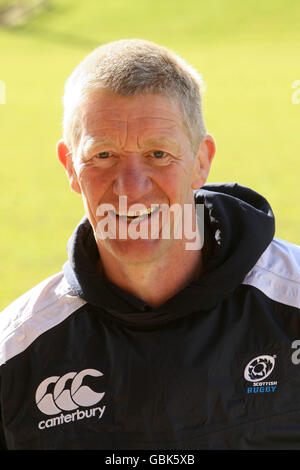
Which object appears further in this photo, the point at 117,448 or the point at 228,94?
the point at 228,94

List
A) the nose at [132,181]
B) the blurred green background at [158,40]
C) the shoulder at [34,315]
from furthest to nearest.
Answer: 1. the blurred green background at [158,40]
2. the shoulder at [34,315]
3. the nose at [132,181]

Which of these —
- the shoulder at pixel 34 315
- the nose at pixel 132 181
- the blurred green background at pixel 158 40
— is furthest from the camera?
the blurred green background at pixel 158 40

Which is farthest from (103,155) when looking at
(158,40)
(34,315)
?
(158,40)

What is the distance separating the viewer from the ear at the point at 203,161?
1672mm

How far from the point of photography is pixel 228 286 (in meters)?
1.62

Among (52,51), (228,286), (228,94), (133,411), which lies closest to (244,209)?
(228,286)

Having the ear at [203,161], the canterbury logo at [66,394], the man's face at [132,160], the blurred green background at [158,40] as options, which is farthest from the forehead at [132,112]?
the blurred green background at [158,40]

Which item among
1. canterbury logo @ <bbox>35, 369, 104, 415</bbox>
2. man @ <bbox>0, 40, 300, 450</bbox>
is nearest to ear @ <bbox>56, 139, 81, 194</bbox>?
man @ <bbox>0, 40, 300, 450</bbox>

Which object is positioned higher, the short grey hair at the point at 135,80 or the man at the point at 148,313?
the short grey hair at the point at 135,80

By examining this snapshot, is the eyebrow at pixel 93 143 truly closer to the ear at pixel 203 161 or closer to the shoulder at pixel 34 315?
the ear at pixel 203 161

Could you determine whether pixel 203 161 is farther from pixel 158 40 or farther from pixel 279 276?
pixel 158 40

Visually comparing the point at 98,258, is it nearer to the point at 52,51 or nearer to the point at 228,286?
the point at 228,286

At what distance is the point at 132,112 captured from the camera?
1.55 metres
